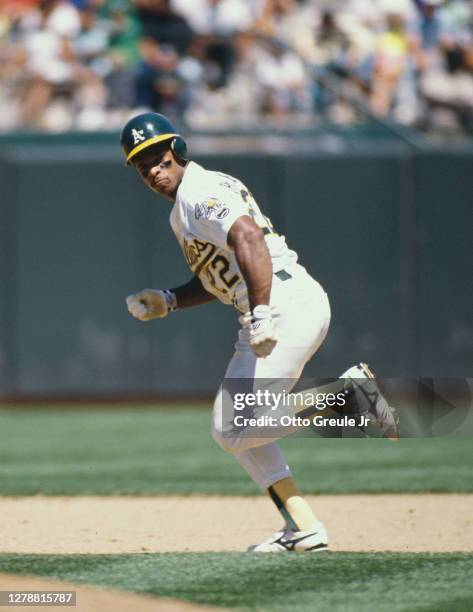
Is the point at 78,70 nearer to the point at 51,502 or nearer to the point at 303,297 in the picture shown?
the point at 51,502

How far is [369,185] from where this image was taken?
1153cm

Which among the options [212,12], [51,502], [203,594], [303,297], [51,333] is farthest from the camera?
[212,12]

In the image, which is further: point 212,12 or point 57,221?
point 212,12

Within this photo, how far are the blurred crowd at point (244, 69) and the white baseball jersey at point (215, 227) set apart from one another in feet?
22.1

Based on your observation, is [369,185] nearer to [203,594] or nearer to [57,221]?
[57,221]

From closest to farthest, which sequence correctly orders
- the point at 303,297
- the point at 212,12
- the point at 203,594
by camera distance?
the point at 203,594 → the point at 303,297 → the point at 212,12

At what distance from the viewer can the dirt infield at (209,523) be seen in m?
5.34

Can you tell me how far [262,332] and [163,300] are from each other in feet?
3.47

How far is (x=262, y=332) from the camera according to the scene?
14.4 feet

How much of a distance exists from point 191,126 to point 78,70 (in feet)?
4.31

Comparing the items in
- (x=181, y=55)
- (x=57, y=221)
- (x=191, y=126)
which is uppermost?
(x=181, y=55)

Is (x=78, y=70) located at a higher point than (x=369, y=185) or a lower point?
higher

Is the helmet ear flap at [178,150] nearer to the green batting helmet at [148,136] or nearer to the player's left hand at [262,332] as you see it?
the green batting helmet at [148,136]

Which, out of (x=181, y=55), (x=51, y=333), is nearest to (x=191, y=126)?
(x=181, y=55)
